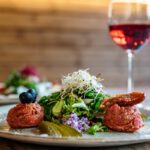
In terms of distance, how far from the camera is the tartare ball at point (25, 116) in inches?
35.1

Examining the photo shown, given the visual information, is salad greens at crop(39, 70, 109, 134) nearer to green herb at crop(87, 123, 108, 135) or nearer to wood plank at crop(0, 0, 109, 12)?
green herb at crop(87, 123, 108, 135)

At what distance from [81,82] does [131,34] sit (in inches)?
19.8

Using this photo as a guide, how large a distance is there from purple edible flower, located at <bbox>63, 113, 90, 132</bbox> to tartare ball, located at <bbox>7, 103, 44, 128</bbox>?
56 mm

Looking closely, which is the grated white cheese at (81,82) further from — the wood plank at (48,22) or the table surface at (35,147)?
the wood plank at (48,22)

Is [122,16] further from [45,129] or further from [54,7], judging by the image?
[54,7]

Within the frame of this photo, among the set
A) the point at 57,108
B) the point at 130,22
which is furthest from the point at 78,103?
the point at 130,22

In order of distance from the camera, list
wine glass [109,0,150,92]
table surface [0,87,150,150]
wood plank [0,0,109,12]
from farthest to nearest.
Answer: wood plank [0,0,109,12] → wine glass [109,0,150,92] → table surface [0,87,150,150]

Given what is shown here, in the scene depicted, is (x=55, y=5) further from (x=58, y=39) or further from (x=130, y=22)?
(x=130, y=22)

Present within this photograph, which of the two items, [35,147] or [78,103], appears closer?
[35,147]

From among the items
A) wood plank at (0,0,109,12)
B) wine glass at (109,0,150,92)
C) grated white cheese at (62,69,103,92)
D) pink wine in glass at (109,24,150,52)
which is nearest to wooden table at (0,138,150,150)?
grated white cheese at (62,69,103,92)

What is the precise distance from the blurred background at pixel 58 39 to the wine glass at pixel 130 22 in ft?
9.07

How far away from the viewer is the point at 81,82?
1.01 m

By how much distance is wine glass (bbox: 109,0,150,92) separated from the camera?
1417 mm

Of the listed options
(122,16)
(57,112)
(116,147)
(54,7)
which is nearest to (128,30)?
(122,16)
